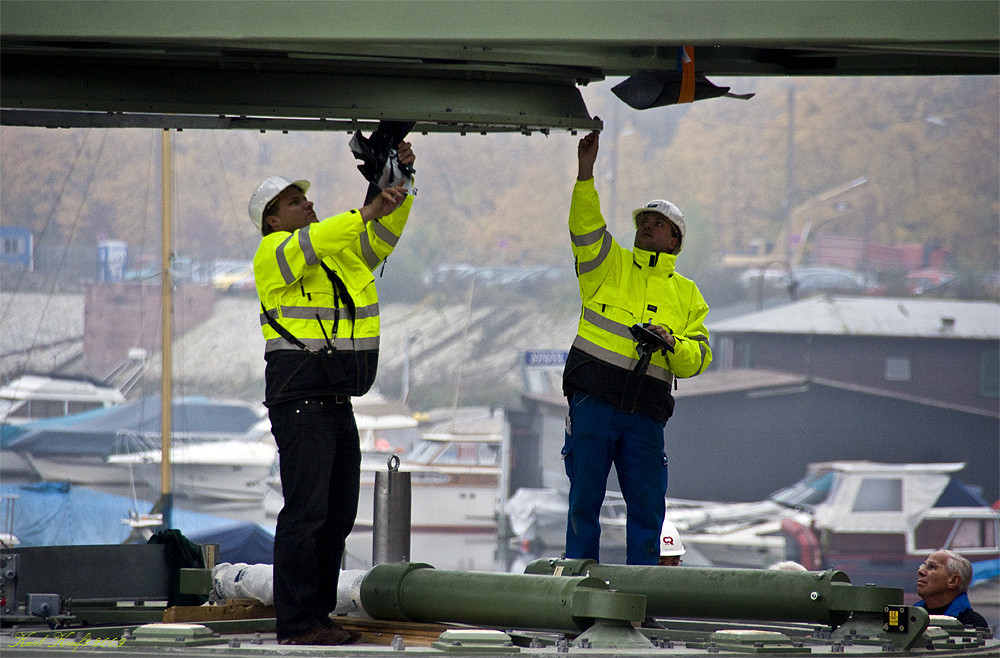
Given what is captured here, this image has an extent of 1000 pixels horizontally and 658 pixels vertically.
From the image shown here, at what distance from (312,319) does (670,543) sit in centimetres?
239

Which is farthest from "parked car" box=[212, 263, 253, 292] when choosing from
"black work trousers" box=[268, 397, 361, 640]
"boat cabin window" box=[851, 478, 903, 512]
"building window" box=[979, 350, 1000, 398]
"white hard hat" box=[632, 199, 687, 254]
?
"black work trousers" box=[268, 397, 361, 640]

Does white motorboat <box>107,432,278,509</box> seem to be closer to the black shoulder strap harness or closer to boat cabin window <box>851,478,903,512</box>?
boat cabin window <box>851,478,903,512</box>

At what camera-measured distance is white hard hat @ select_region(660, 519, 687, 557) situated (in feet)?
17.2

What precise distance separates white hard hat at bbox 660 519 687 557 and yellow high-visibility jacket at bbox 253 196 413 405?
82.4 inches

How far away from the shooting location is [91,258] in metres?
32.1

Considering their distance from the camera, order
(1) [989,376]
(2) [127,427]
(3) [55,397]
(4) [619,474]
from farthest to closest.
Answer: (1) [989,376] < (3) [55,397] < (2) [127,427] < (4) [619,474]

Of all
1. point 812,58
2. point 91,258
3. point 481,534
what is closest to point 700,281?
point 481,534

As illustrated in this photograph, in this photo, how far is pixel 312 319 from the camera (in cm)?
360

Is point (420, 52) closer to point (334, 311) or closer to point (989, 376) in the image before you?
point (334, 311)

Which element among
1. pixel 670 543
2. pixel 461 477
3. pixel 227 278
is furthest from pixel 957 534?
pixel 670 543

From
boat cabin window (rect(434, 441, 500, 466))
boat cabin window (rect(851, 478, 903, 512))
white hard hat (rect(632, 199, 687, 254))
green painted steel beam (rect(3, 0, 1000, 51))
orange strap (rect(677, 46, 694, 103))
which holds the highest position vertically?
orange strap (rect(677, 46, 694, 103))

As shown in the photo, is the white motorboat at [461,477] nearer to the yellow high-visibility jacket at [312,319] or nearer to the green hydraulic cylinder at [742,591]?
the green hydraulic cylinder at [742,591]

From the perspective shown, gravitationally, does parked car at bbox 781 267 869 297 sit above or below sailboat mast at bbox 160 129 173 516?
above

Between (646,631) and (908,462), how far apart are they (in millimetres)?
31570
